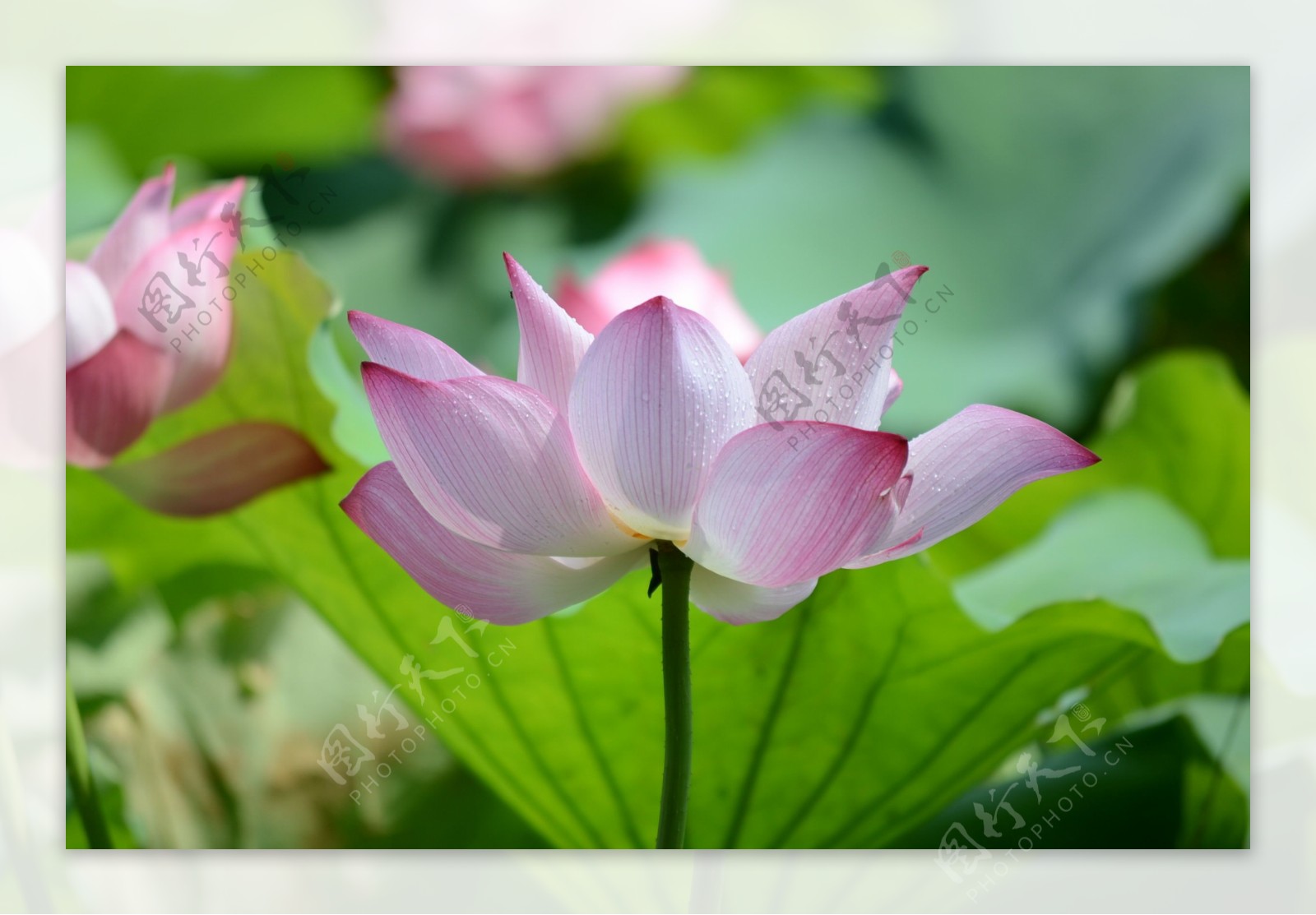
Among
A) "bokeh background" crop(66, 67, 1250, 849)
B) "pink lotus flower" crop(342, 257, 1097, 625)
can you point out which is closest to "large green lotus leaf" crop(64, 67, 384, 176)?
"bokeh background" crop(66, 67, 1250, 849)

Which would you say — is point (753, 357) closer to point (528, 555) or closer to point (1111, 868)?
point (528, 555)

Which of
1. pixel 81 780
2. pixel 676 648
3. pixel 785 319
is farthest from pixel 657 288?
pixel 81 780

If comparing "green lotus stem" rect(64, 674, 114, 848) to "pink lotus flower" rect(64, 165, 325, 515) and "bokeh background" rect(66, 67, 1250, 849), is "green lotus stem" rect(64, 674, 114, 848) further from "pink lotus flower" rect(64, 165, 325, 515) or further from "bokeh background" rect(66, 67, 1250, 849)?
"pink lotus flower" rect(64, 165, 325, 515)

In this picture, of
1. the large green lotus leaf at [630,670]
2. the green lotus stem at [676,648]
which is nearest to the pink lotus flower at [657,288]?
the large green lotus leaf at [630,670]

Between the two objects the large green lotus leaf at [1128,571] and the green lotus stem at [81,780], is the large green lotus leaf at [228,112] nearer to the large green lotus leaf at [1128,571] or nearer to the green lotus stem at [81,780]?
the green lotus stem at [81,780]

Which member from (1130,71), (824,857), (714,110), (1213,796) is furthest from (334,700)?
(1130,71)
